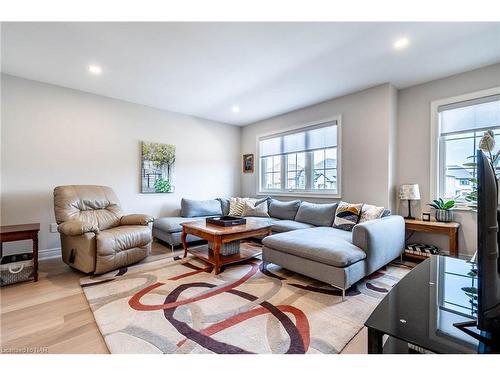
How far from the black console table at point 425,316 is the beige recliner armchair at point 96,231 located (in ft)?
8.78

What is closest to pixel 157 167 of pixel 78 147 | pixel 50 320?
pixel 78 147

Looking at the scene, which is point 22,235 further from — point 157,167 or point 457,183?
point 457,183

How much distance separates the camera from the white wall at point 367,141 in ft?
10.7

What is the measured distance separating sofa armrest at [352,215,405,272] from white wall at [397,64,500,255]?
798 millimetres

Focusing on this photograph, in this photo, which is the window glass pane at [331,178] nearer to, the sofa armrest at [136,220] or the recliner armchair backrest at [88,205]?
the sofa armrest at [136,220]

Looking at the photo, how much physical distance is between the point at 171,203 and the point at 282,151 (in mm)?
2445

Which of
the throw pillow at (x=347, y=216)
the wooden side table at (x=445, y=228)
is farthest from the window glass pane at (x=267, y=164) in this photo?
the wooden side table at (x=445, y=228)

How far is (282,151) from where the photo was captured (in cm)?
480

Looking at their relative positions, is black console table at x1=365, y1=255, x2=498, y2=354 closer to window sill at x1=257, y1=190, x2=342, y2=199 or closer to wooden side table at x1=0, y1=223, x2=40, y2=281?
window sill at x1=257, y1=190, x2=342, y2=199

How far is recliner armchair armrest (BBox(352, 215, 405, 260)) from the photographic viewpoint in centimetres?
226

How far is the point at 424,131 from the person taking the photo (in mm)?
3219

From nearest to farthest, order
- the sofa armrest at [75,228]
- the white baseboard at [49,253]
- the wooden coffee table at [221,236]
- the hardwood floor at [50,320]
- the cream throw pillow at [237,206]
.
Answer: the hardwood floor at [50,320]
the sofa armrest at [75,228]
the wooden coffee table at [221,236]
the white baseboard at [49,253]
the cream throw pillow at [237,206]
